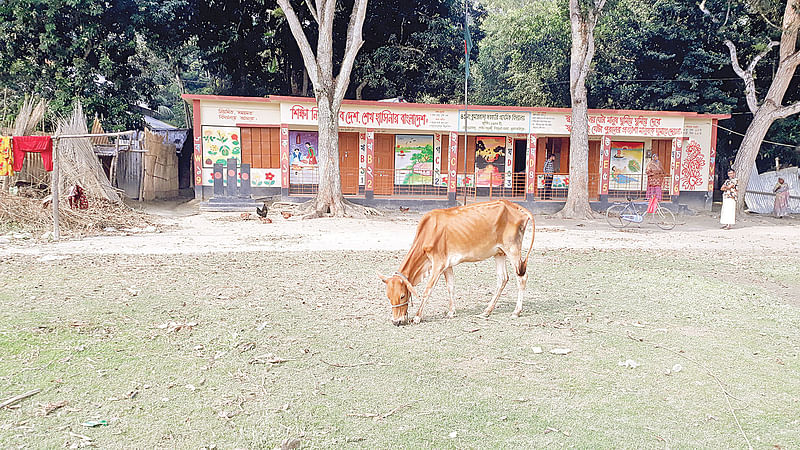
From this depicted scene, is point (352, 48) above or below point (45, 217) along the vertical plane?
above

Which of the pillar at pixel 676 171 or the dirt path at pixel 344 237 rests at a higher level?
the pillar at pixel 676 171

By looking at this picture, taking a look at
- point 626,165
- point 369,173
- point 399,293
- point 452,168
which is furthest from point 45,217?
point 626,165

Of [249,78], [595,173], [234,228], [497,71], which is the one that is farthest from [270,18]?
[497,71]

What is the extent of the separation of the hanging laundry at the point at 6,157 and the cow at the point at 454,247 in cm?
1010

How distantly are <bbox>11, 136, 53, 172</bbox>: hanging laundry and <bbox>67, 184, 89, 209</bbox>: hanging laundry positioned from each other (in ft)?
2.81

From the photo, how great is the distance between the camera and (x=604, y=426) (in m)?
3.79

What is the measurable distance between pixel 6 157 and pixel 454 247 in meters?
10.6

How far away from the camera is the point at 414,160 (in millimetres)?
22422

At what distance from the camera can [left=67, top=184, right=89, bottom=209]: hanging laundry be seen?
1290cm

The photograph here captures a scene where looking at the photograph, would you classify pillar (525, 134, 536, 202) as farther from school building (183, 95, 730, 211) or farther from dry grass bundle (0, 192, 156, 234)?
dry grass bundle (0, 192, 156, 234)

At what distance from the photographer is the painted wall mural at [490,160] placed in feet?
75.7

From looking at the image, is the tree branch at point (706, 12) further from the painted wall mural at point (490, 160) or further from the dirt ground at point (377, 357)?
the dirt ground at point (377, 357)

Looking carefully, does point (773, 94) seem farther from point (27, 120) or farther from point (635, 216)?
point (27, 120)

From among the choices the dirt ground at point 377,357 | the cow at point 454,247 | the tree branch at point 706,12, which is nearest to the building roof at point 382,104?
the tree branch at point 706,12
